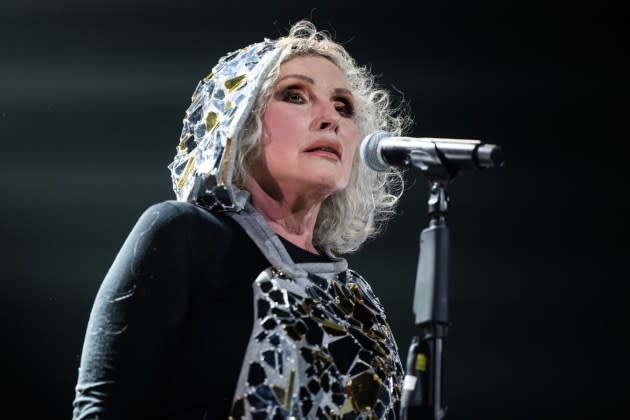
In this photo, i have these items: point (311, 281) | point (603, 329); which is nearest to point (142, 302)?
point (311, 281)

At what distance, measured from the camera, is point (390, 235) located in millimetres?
3027

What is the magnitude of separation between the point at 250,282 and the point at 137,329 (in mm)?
259

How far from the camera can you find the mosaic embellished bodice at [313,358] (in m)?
1.58

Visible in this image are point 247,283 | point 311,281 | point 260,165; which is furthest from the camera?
point 260,165

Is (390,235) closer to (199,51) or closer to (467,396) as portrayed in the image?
(467,396)

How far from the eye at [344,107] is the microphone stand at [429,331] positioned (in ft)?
2.60

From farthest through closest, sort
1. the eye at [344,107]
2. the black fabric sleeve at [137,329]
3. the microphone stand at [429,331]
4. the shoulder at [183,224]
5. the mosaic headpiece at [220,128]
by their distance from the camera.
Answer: the eye at [344,107], the mosaic headpiece at [220,128], the shoulder at [183,224], the black fabric sleeve at [137,329], the microphone stand at [429,331]

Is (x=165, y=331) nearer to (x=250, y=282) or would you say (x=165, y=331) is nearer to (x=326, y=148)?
(x=250, y=282)

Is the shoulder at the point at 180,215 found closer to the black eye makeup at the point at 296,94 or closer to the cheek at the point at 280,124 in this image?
the cheek at the point at 280,124

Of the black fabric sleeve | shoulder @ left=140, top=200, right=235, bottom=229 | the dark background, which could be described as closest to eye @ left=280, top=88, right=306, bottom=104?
shoulder @ left=140, top=200, right=235, bottom=229

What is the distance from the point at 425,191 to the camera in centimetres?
304

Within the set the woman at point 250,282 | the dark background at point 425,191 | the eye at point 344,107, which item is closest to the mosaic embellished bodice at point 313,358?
the woman at point 250,282

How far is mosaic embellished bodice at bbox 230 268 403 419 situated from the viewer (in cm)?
158

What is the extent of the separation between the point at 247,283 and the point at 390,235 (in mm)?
1371
